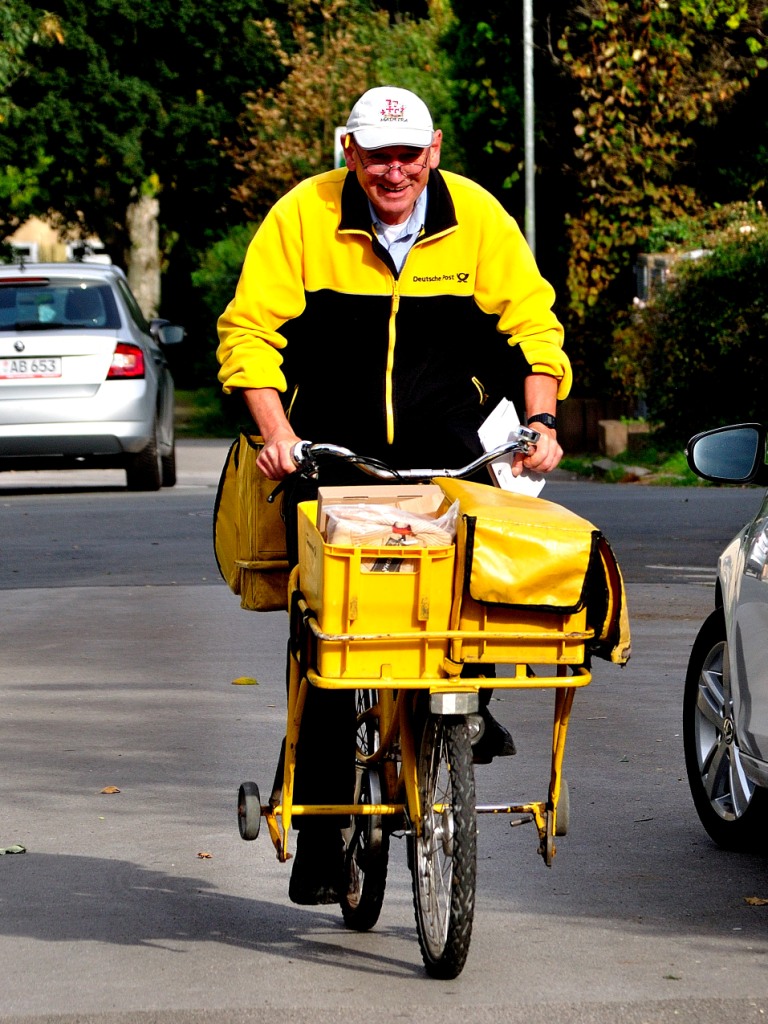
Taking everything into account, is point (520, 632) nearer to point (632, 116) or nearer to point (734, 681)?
point (734, 681)

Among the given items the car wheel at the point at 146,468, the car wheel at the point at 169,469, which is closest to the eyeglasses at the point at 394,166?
the car wheel at the point at 146,468

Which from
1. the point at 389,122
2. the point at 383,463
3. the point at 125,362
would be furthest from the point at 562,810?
the point at 125,362

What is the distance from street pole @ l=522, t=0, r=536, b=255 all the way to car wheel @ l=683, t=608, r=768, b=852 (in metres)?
19.9

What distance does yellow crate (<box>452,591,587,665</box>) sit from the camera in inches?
169

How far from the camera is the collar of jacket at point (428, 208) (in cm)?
484

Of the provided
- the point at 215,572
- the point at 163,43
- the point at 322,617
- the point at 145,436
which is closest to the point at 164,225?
the point at 163,43

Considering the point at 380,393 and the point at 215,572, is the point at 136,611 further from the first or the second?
the point at 380,393

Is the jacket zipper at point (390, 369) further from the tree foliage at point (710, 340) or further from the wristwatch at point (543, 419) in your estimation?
the tree foliage at point (710, 340)

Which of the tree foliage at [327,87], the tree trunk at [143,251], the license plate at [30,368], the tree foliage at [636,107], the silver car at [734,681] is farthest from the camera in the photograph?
the tree trunk at [143,251]

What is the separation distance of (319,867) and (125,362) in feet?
40.2

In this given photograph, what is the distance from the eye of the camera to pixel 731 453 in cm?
562

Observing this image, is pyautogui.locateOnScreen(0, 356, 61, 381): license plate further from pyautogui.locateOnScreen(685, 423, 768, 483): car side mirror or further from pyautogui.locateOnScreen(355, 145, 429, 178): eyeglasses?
pyautogui.locateOnScreen(355, 145, 429, 178): eyeglasses

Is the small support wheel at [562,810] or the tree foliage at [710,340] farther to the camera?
the tree foliage at [710,340]

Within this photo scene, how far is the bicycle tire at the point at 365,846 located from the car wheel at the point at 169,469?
1323cm
